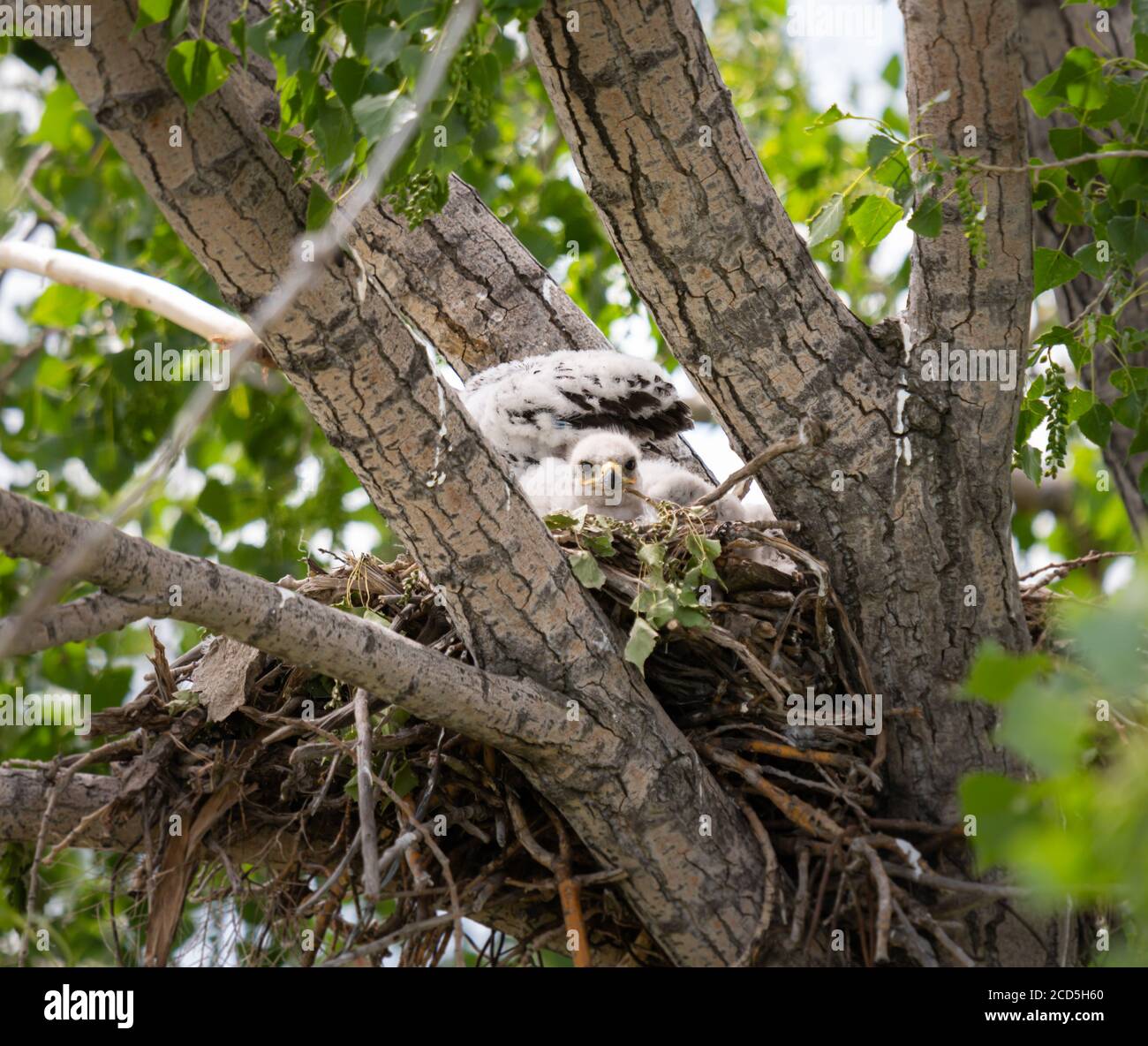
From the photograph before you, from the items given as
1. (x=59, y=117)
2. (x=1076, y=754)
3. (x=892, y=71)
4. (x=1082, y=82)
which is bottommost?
(x=1076, y=754)

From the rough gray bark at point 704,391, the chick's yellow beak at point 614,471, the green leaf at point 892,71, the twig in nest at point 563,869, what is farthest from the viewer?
the green leaf at point 892,71

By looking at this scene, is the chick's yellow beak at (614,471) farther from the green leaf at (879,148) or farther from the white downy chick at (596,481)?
the green leaf at (879,148)

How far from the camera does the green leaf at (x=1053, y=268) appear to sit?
10.2 feet

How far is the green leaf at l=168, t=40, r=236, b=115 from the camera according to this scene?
188cm

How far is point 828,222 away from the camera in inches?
113

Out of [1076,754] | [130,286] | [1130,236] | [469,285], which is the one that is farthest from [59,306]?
[1076,754]

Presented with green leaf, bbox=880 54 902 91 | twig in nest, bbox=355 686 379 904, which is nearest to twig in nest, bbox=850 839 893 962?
twig in nest, bbox=355 686 379 904

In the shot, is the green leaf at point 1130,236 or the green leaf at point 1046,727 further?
the green leaf at point 1130,236

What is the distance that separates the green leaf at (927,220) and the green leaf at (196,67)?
144cm

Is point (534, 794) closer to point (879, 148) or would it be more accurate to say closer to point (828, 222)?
point (828, 222)

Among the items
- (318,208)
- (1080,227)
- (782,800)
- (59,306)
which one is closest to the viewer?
(318,208)

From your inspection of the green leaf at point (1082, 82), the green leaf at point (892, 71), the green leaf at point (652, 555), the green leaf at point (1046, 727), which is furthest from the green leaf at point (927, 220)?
the green leaf at point (892, 71)

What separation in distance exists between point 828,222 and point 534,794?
1.41 meters
